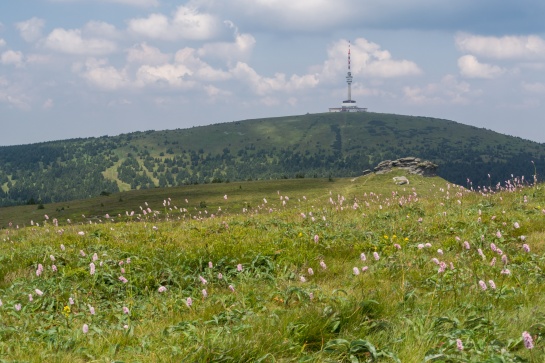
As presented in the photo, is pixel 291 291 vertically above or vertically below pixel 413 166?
below

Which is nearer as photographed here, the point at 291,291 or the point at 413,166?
the point at 291,291

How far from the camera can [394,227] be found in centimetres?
1138

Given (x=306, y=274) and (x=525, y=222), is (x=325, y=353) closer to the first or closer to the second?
(x=306, y=274)

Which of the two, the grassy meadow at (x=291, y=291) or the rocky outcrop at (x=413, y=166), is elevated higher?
the rocky outcrop at (x=413, y=166)

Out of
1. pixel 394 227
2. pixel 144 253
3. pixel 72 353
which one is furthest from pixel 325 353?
pixel 394 227

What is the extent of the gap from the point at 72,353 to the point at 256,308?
226 centimetres

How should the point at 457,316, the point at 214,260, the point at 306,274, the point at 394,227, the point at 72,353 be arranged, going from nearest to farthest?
the point at 72,353
the point at 457,316
the point at 306,274
the point at 214,260
the point at 394,227

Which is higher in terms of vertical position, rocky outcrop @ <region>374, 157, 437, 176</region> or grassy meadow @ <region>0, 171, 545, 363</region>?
rocky outcrop @ <region>374, 157, 437, 176</region>

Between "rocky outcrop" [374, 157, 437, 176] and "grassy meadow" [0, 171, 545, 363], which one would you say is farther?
"rocky outcrop" [374, 157, 437, 176]

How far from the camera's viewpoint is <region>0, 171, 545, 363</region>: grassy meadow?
14.1 feet

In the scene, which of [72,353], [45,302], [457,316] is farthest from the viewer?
[45,302]

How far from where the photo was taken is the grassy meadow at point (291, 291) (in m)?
4.31

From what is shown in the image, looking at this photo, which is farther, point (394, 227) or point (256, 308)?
point (394, 227)

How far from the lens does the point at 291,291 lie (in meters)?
6.21
